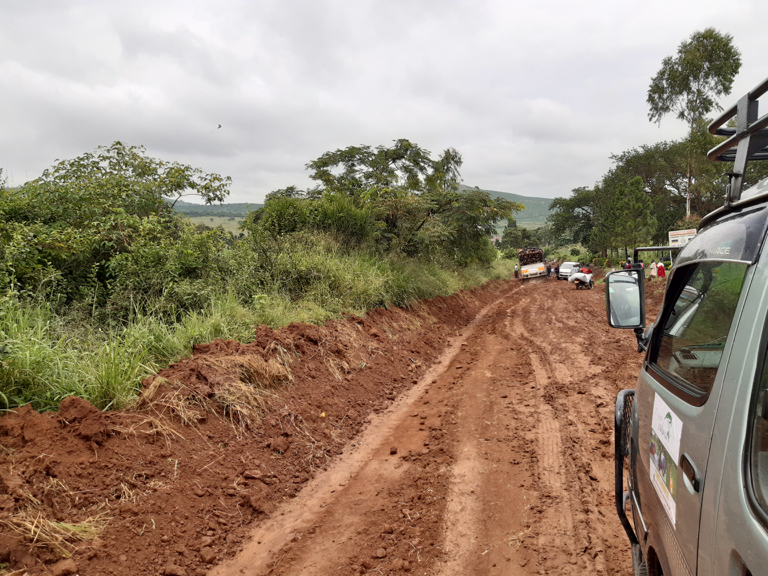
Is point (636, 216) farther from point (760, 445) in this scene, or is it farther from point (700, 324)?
point (760, 445)

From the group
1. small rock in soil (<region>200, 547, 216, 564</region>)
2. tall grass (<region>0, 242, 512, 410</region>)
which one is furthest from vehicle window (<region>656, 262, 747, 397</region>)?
tall grass (<region>0, 242, 512, 410</region>)

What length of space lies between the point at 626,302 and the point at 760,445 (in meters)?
1.47

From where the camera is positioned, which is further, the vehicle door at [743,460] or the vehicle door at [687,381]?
the vehicle door at [687,381]

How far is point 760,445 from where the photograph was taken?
102 centimetres

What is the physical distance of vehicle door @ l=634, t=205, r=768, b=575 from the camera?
1.25 m

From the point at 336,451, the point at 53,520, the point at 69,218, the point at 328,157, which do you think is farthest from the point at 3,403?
the point at 328,157

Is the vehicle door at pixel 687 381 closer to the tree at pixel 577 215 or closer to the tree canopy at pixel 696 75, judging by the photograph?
the tree canopy at pixel 696 75

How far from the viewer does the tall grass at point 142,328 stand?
380cm

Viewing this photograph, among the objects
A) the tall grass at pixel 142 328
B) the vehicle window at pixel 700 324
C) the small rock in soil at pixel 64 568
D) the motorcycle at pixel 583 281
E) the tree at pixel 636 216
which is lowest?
the motorcycle at pixel 583 281

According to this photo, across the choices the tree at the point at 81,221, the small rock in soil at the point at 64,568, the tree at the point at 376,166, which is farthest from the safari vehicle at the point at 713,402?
the tree at the point at 376,166

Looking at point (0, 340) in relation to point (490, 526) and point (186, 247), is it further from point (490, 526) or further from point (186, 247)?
point (490, 526)

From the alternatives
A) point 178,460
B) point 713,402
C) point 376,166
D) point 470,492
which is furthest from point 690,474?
point 376,166

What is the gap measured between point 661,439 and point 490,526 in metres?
1.88

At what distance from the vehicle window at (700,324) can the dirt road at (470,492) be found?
1627 millimetres
